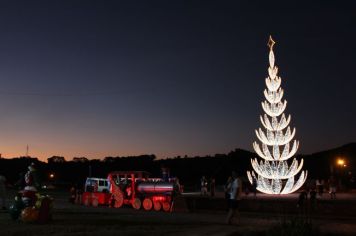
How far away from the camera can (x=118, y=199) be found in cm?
3162

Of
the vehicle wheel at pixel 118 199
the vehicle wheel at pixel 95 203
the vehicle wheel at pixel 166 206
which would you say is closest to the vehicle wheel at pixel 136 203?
the vehicle wheel at pixel 118 199

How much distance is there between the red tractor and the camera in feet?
95.2

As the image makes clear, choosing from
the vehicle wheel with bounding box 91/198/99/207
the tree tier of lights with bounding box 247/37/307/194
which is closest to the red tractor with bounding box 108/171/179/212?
the vehicle wheel with bounding box 91/198/99/207

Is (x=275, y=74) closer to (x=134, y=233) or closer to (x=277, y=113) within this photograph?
(x=277, y=113)

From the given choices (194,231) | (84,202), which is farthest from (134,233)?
(84,202)

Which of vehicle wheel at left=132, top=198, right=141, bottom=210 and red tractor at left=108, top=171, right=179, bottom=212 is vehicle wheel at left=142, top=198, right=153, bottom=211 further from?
vehicle wheel at left=132, top=198, right=141, bottom=210

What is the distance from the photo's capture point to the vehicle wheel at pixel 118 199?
31.4m

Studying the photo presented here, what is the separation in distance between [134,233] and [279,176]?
3160 centimetres

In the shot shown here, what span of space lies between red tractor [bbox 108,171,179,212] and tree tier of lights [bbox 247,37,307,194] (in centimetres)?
1593

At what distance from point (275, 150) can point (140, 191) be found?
18.5m

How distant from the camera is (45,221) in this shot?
62.4ft

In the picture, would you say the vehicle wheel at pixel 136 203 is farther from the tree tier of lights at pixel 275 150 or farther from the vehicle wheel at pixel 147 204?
the tree tier of lights at pixel 275 150

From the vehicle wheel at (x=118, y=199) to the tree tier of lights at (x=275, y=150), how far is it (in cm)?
1746

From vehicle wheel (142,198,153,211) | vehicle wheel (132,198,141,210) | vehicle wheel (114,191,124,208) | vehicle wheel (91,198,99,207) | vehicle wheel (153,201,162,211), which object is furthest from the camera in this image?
vehicle wheel (91,198,99,207)
